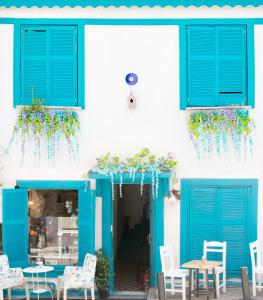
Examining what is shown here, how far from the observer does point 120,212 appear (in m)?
20.7

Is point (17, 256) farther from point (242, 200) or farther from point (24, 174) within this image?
point (242, 200)

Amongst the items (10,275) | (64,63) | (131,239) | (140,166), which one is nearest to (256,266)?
(140,166)

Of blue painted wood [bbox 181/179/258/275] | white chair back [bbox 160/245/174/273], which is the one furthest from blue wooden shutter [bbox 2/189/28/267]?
blue painted wood [bbox 181/179/258/275]

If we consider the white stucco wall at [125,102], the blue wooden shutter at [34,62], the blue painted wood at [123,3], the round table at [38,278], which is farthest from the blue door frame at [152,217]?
the blue painted wood at [123,3]

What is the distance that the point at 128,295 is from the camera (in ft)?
44.0

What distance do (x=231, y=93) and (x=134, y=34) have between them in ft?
7.57

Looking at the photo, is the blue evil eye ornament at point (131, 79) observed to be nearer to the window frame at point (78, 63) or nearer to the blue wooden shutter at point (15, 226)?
the window frame at point (78, 63)

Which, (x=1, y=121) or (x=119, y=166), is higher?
(x=1, y=121)

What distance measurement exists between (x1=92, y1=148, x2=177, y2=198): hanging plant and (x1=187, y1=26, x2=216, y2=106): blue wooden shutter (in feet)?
4.30

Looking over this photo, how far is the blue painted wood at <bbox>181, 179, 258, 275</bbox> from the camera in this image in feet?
43.4

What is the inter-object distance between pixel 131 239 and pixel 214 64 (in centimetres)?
912

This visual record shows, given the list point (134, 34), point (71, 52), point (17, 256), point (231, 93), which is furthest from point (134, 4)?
point (17, 256)

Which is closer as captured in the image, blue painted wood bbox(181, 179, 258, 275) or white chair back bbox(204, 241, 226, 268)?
white chair back bbox(204, 241, 226, 268)

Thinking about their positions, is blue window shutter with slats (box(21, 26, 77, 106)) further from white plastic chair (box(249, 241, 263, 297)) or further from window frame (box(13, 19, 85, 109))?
white plastic chair (box(249, 241, 263, 297))
